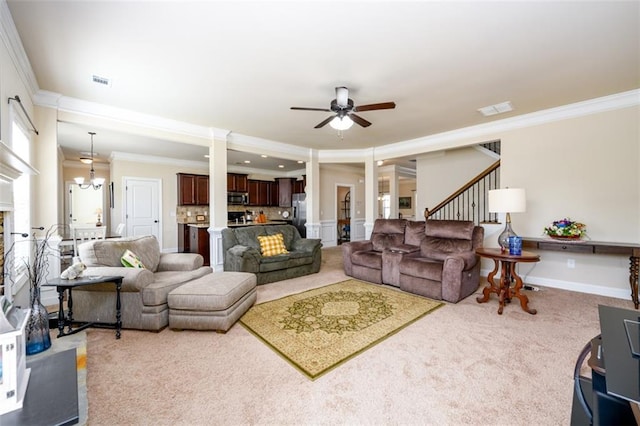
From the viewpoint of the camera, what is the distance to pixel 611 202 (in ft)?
11.8

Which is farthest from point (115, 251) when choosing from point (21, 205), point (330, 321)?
point (330, 321)

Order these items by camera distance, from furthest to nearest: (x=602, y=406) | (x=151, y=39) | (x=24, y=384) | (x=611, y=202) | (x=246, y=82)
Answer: (x=611, y=202) → (x=246, y=82) → (x=151, y=39) → (x=24, y=384) → (x=602, y=406)

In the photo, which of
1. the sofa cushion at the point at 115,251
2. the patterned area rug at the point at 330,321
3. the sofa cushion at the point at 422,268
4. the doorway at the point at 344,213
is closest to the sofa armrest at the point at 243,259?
the patterned area rug at the point at 330,321

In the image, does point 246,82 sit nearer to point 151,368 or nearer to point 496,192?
point 151,368

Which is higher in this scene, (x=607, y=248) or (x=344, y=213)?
(x=344, y=213)

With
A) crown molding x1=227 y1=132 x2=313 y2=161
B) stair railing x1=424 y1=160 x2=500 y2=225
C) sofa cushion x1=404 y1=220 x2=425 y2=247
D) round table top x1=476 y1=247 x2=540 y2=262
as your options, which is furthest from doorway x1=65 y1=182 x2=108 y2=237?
round table top x1=476 y1=247 x2=540 y2=262

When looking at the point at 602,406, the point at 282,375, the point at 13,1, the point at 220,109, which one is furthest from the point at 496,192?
the point at 13,1

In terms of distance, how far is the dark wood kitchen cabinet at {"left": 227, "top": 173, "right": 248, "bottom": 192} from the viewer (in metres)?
Answer: 7.72

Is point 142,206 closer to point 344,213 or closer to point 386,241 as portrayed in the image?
point 344,213

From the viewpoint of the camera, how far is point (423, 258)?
4.17 meters

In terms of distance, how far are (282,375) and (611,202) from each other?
455 cm

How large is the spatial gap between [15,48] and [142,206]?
5.22 m

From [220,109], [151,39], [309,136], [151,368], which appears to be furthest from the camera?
[309,136]

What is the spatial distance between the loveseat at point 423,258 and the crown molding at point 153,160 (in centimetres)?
528
